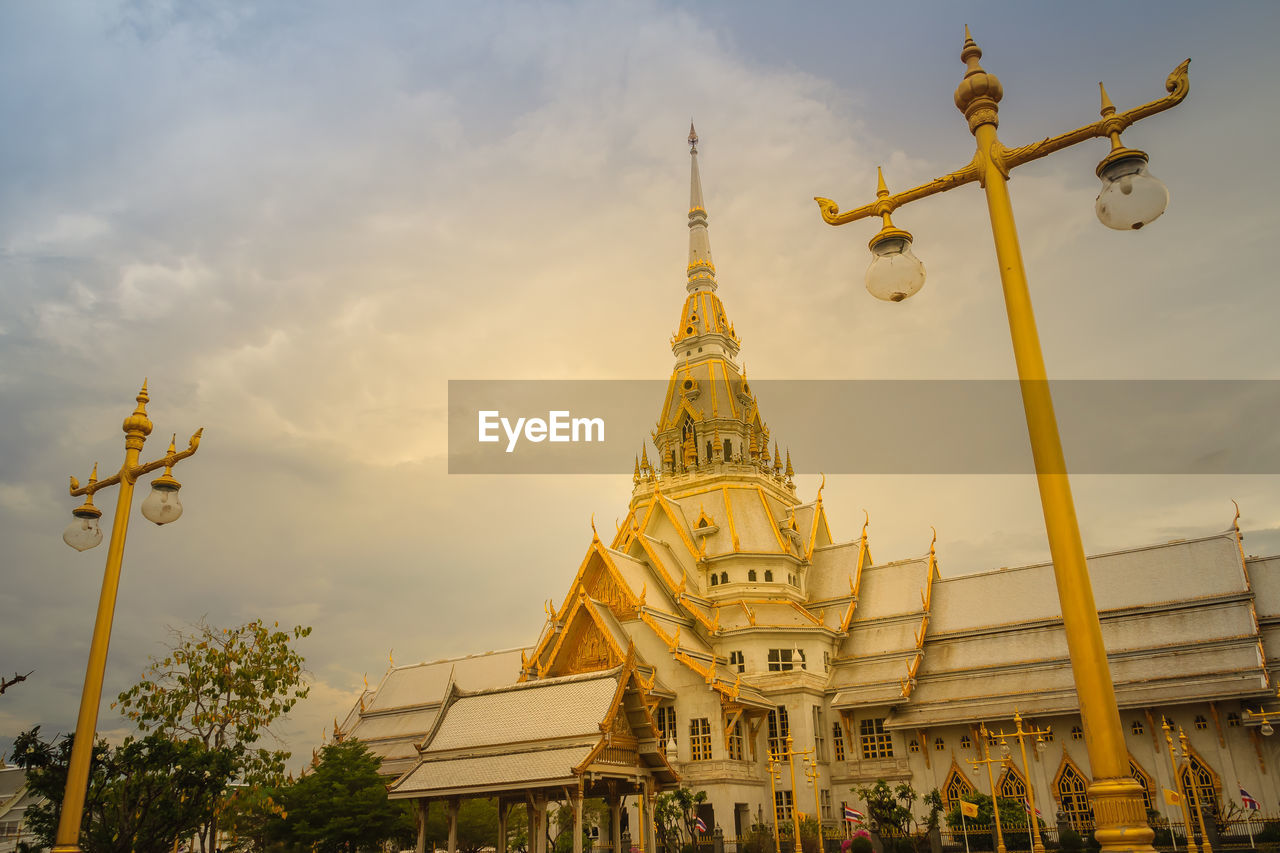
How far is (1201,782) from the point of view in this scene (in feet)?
101

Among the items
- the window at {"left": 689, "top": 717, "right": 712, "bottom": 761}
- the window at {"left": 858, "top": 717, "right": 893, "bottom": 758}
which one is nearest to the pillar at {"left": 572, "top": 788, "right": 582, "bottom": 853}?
the window at {"left": 689, "top": 717, "right": 712, "bottom": 761}

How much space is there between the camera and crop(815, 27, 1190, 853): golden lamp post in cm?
626

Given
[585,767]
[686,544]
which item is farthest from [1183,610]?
[585,767]

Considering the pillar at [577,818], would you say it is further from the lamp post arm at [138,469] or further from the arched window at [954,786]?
the arched window at [954,786]

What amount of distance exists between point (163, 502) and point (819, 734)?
31.9m

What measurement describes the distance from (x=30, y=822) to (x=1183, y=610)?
37.0m

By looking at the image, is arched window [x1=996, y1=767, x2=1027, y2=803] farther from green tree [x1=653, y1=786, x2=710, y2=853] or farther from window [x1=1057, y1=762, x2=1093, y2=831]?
green tree [x1=653, y1=786, x2=710, y2=853]

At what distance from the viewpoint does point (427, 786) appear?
65.9 feet

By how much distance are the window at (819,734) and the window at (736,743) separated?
2975 millimetres

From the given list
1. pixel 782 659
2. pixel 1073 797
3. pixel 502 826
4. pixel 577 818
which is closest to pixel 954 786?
pixel 1073 797

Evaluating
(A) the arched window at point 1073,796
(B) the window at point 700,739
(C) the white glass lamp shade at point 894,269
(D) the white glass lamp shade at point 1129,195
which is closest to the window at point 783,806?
(B) the window at point 700,739

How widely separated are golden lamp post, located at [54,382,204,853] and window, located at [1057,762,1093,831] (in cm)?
3129

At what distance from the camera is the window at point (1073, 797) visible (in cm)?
3184

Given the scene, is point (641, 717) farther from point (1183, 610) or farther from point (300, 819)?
point (1183, 610)
